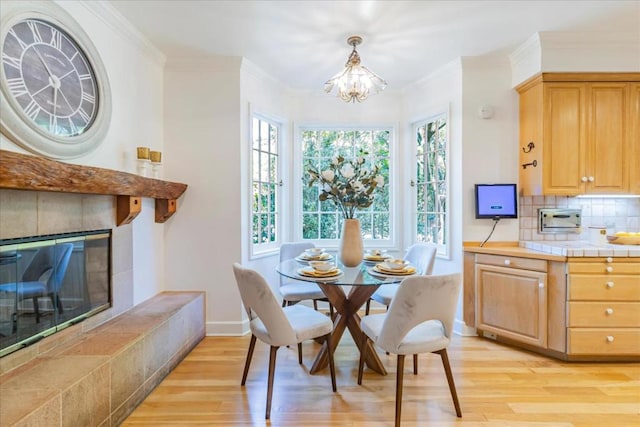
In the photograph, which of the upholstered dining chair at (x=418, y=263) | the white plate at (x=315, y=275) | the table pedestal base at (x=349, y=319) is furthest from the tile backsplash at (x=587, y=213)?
the white plate at (x=315, y=275)

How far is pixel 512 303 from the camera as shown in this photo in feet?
8.31

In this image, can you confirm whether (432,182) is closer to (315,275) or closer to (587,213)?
(587,213)

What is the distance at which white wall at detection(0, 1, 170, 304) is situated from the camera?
6.82ft

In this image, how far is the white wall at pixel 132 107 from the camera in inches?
81.8

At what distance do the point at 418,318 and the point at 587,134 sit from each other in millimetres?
2294

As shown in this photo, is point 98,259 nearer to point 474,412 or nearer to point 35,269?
point 35,269

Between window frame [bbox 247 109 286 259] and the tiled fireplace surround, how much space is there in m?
0.87

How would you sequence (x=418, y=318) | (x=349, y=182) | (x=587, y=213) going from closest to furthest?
(x=418, y=318) < (x=349, y=182) < (x=587, y=213)

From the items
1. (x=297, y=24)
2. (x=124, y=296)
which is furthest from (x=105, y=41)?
(x=124, y=296)

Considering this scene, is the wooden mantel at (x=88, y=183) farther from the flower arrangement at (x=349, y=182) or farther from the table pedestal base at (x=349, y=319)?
the table pedestal base at (x=349, y=319)

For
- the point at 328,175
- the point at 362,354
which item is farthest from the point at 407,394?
the point at 328,175

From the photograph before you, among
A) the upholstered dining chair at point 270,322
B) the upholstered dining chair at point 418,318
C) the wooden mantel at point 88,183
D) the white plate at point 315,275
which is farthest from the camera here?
the white plate at point 315,275

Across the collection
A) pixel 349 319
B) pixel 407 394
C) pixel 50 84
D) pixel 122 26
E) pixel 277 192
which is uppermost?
pixel 122 26

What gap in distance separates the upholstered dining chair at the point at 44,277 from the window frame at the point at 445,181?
9.74 ft
